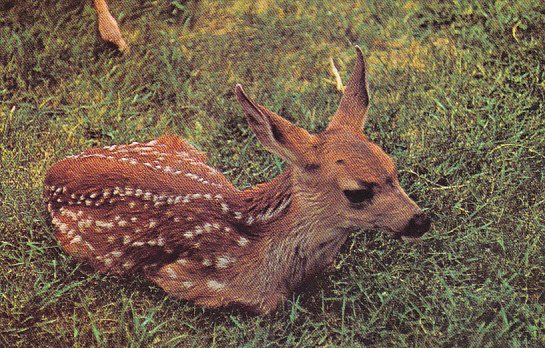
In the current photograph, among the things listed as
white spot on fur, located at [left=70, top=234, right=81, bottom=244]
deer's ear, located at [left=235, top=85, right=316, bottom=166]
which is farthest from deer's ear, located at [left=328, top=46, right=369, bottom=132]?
white spot on fur, located at [left=70, top=234, right=81, bottom=244]

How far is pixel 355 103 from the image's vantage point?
3895mm

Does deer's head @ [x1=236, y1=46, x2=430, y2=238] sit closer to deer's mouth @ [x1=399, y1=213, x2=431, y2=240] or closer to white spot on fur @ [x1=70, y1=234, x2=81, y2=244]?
deer's mouth @ [x1=399, y1=213, x2=431, y2=240]

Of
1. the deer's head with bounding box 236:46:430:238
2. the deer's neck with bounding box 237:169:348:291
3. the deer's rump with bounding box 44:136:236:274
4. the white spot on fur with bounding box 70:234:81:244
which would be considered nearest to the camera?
the deer's head with bounding box 236:46:430:238

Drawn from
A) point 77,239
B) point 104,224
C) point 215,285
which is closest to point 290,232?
point 215,285

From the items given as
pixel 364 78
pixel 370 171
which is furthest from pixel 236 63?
pixel 370 171

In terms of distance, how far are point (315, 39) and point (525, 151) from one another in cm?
180

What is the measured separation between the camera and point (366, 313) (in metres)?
4.04

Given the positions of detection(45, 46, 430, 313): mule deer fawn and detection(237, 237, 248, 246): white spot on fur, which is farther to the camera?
detection(237, 237, 248, 246): white spot on fur

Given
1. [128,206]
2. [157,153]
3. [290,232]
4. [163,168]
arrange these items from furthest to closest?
[157,153], [163,168], [128,206], [290,232]

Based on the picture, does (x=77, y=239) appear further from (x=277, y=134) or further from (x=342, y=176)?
(x=342, y=176)

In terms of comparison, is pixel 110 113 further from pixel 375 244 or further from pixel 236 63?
pixel 375 244

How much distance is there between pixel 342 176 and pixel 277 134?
0.32 metres

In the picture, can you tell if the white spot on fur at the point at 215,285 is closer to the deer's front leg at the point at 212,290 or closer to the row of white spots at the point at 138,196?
the deer's front leg at the point at 212,290

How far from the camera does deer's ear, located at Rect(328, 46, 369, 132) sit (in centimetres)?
385
